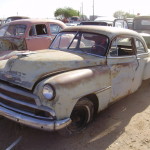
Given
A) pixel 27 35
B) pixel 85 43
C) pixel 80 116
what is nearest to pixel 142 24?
pixel 27 35

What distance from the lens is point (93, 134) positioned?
3619 mm

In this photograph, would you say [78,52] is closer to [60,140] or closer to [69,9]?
[60,140]

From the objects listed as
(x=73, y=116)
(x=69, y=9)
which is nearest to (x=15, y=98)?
(x=73, y=116)

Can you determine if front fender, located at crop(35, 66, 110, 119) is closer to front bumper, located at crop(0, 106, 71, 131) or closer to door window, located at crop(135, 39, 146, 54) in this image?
front bumper, located at crop(0, 106, 71, 131)

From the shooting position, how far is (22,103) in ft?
10.4

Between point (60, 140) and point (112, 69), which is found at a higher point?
point (112, 69)

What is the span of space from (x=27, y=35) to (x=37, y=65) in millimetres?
4322

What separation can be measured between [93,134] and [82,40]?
5.74ft

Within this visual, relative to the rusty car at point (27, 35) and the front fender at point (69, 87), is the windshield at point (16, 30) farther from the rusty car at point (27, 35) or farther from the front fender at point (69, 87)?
the front fender at point (69, 87)

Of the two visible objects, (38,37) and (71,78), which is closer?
(71,78)

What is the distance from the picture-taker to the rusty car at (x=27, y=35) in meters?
7.46

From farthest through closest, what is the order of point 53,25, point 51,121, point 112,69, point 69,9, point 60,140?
1. point 69,9
2. point 53,25
3. point 112,69
4. point 60,140
5. point 51,121

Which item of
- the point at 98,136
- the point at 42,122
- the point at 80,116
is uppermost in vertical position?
the point at 42,122

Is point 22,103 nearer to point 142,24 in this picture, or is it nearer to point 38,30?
point 38,30
